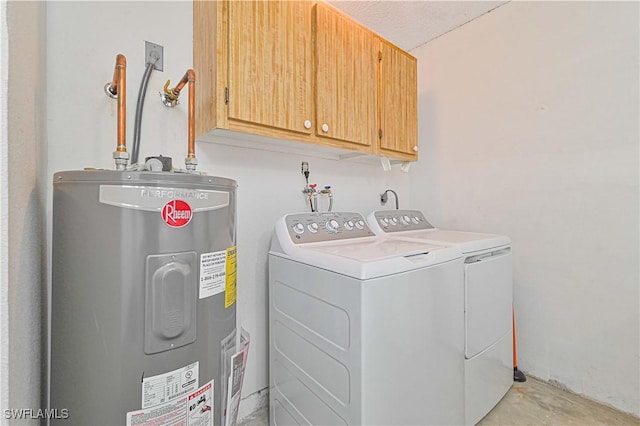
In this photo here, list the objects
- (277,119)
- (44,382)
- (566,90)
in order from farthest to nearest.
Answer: (566,90) < (277,119) < (44,382)

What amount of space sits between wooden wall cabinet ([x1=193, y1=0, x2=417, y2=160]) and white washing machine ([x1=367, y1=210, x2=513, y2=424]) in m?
0.69

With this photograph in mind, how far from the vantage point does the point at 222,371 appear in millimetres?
860

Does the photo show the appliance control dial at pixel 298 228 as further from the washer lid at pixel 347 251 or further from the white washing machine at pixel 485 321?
the white washing machine at pixel 485 321

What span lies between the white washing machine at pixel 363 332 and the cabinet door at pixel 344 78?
22.1 inches

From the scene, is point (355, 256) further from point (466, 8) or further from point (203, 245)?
point (466, 8)

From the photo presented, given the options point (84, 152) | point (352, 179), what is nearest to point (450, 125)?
point (352, 179)

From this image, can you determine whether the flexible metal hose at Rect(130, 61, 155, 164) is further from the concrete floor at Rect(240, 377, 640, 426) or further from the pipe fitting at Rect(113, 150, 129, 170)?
the concrete floor at Rect(240, 377, 640, 426)

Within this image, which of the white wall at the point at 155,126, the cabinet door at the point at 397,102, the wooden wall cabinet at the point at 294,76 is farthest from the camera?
the cabinet door at the point at 397,102

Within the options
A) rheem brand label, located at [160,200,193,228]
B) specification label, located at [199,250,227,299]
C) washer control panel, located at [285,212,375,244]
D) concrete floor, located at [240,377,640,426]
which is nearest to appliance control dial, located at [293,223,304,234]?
washer control panel, located at [285,212,375,244]

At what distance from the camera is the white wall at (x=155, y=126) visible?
1.08m

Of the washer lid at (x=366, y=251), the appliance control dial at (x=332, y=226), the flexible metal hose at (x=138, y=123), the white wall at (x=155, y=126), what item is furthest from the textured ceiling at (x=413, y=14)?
the washer lid at (x=366, y=251)

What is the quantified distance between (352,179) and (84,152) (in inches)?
59.3

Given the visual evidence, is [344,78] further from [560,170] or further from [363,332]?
[560,170]

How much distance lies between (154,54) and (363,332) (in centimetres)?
145
